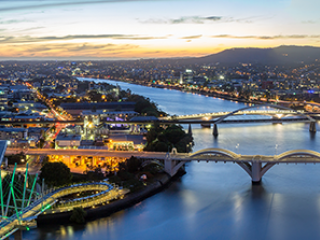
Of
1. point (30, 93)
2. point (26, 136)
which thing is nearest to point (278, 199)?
point (26, 136)

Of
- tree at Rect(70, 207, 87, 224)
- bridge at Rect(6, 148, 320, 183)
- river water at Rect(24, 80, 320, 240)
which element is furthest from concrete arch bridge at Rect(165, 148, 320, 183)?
tree at Rect(70, 207, 87, 224)

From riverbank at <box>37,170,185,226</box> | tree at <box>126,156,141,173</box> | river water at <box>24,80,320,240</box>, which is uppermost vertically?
tree at <box>126,156,141,173</box>

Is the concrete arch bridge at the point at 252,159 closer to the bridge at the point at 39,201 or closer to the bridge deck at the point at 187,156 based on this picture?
the bridge deck at the point at 187,156

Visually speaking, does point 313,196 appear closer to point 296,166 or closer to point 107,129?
point 296,166

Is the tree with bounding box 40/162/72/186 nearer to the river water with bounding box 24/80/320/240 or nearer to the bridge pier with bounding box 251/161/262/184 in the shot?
the river water with bounding box 24/80/320/240

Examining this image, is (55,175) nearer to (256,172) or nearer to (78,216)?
(78,216)

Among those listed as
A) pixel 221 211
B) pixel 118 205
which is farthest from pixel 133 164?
pixel 221 211
